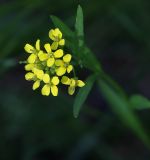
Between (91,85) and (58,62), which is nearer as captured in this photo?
(58,62)

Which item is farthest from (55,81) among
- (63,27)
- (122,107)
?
(122,107)

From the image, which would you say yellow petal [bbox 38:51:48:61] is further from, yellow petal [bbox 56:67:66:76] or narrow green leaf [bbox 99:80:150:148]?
narrow green leaf [bbox 99:80:150:148]

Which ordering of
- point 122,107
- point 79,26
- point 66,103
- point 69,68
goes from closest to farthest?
point 69,68
point 79,26
point 122,107
point 66,103

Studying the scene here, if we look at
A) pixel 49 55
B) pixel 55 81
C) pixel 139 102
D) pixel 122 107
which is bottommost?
pixel 122 107

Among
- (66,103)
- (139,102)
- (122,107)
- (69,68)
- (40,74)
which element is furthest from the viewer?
(66,103)

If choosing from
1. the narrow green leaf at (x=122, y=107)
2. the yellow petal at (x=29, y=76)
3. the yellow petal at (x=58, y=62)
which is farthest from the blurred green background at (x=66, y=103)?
the yellow petal at (x=58, y=62)

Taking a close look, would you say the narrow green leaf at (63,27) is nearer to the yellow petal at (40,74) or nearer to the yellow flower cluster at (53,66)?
the yellow flower cluster at (53,66)

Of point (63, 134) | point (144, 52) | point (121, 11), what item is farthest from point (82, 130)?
point (121, 11)

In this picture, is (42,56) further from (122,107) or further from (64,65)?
(122,107)
